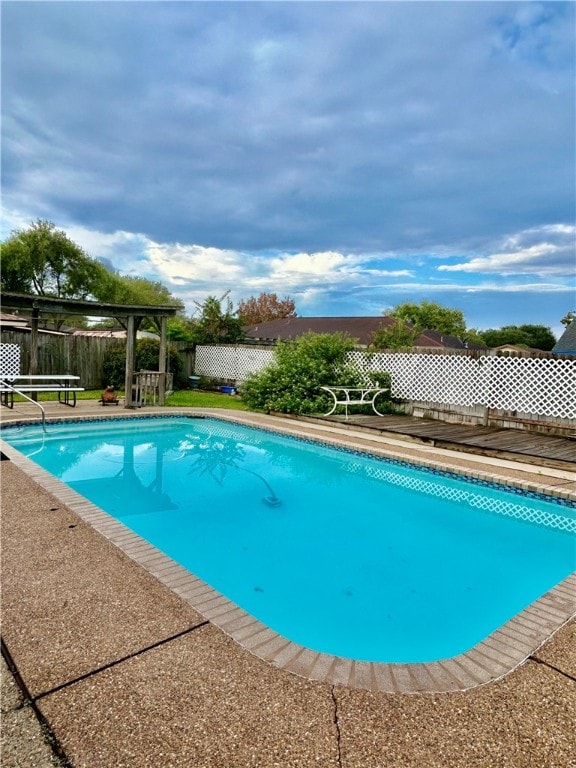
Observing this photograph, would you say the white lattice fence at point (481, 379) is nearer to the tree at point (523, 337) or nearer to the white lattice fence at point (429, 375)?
the white lattice fence at point (429, 375)

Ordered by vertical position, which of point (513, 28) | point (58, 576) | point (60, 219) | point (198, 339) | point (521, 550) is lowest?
point (521, 550)

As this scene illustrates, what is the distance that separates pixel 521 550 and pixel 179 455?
5.44 m

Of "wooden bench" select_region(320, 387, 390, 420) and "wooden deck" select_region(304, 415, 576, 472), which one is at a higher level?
"wooden bench" select_region(320, 387, 390, 420)

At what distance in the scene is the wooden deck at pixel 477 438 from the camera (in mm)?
6992

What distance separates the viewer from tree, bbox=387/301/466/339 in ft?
147

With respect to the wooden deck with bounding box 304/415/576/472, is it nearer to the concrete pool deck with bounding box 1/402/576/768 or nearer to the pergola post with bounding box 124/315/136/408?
the pergola post with bounding box 124/315/136/408

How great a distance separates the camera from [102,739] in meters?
1.65

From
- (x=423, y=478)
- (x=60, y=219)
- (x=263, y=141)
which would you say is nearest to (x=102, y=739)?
(x=423, y=478)

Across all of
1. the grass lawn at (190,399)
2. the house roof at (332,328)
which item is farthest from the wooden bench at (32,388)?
the house roof at (332,328)

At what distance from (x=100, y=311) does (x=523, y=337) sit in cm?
4496

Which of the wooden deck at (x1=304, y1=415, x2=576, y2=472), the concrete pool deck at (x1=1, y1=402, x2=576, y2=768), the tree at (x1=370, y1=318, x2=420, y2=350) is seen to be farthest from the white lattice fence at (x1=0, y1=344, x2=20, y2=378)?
the concrete pool deck at (x1=1, y1=402, x2=576, y2=768)

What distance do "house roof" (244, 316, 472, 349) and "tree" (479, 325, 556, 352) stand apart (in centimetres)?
1705

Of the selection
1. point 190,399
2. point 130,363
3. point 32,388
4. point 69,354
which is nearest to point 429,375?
point 190,399

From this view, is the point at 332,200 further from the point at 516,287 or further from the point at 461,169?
the point at 516,287
